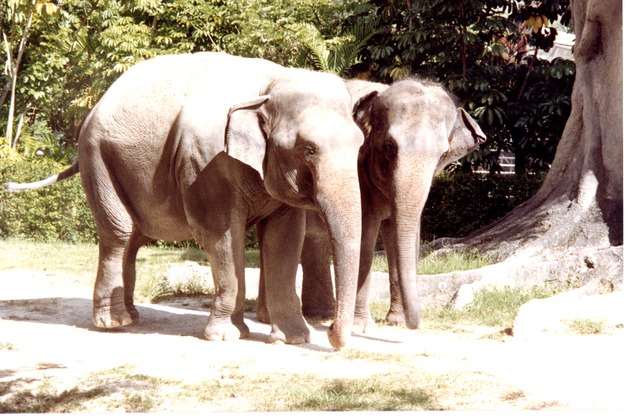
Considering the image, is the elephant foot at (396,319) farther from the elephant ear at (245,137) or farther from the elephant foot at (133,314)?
the elephant foot at (133,314)

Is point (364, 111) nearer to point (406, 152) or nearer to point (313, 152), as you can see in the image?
point (406, 152)

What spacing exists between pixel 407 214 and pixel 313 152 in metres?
0.82

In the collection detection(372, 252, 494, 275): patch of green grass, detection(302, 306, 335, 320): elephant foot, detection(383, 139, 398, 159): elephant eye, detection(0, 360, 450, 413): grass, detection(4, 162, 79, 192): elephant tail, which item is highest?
detection(383, 139, 398, 159): elephant eye

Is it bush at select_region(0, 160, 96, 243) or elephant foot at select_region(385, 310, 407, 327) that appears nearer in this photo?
elephant foot at select_region(385, 310, 407, 327)

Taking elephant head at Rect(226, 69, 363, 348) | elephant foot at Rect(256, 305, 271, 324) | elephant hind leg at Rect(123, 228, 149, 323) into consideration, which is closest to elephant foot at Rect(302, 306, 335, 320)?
elephant foot at Rect(256, 305, 271, 324)

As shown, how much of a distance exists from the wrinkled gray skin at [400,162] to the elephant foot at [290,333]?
2.14 ft

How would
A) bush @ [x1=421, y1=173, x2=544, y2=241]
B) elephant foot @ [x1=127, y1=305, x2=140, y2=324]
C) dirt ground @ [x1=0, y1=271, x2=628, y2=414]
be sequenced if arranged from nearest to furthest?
1. dirt ground @ [x1=0, y1=271, x2=628, y2=414]
2. elephant foot @ [x1=127, y1=305, x2=140, y2=324]
3. bush @ [x1=421, y1=173, x2=544, y2=241]

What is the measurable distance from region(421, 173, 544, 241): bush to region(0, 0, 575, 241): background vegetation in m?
0.02

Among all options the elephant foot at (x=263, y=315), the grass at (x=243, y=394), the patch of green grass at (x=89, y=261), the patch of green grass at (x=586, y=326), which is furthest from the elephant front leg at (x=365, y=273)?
the patch of green grass at (x=89, y=261)

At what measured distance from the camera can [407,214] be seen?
6633mm

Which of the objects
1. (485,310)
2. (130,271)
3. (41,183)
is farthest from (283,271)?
(41,183)

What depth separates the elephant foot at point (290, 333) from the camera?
699cm

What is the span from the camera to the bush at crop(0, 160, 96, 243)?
52.2 feet

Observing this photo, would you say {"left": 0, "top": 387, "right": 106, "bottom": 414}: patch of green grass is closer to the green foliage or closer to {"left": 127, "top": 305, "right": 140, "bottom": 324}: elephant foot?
{"left": 127, "top": 305, "right": 140, "bottom": 324}: elephant foot
